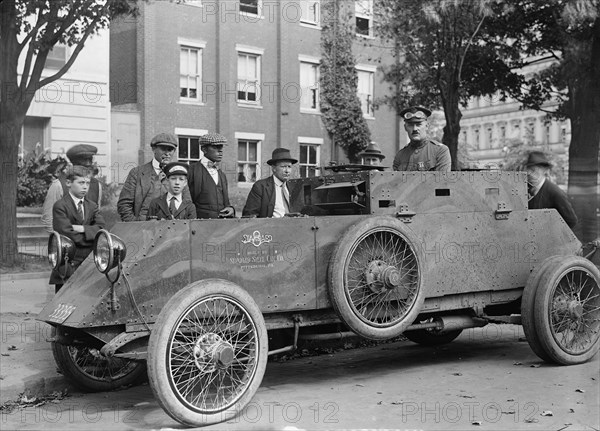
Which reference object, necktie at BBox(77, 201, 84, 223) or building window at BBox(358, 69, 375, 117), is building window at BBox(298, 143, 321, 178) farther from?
necktie at BBox(77, 201, 84, 223)

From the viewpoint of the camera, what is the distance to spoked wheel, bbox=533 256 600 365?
729cm

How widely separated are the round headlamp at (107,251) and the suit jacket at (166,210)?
1.13 m

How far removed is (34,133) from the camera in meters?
23.9

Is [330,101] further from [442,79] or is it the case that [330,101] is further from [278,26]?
[442,79]

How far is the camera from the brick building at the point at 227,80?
26.7 metres

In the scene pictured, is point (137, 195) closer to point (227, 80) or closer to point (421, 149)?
point (421, 149)

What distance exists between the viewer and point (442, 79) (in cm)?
1895

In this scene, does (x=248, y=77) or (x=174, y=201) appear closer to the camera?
(x=174, y=201)

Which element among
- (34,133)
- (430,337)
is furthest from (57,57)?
(430,337)

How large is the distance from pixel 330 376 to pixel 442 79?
508 inches

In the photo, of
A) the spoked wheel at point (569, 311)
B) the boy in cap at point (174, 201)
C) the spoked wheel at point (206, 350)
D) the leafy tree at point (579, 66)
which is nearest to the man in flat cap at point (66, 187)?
the boy in cap at point (174, 201)

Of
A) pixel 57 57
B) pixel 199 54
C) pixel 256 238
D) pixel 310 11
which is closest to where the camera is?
pixel 256 238

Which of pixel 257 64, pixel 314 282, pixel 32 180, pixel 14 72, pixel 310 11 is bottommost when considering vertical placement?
pixel 314 282

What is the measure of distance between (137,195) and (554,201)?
4.28 m
